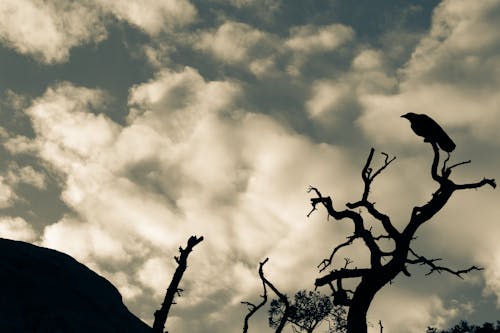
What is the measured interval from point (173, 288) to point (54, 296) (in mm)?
49308

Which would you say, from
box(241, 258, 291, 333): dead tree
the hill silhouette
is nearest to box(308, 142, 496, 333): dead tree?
box(241, 258, 291, 333): dead tree

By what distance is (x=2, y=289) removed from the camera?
5688 cm

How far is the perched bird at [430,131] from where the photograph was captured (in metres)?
10.7

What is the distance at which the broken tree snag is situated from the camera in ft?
68.8

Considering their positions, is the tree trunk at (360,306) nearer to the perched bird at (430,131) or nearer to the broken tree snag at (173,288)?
the perched bird at (430,131)

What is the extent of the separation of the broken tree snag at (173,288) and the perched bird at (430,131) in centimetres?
1465

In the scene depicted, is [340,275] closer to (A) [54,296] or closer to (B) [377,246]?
(B) [377,246]

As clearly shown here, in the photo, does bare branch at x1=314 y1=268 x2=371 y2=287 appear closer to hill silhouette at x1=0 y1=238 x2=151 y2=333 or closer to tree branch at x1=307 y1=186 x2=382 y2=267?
tree branch at x1=307 y1=186 x2=382 y2=267

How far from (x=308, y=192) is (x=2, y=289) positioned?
56.1m

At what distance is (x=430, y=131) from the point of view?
10.8 m

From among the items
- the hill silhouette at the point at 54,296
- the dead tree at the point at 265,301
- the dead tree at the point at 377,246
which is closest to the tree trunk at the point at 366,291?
the dead tree at the point at 377,246

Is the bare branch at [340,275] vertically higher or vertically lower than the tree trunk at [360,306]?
higher

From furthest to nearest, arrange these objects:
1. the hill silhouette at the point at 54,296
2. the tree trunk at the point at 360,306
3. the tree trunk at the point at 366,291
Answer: the hill silhouette at the point at 54,296
the tree trunk at the point at 366,291
the tree trunk at the point at 360,306

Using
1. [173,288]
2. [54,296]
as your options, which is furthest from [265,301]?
[54,296]
